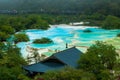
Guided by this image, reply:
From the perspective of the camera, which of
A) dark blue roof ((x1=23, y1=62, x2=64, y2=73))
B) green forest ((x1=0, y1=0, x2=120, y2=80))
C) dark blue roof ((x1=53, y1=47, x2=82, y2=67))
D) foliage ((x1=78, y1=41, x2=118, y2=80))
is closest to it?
green forest ((x1=0, y1=0, x2=120, y2=80))

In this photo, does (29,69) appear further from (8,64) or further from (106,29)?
(106,29)

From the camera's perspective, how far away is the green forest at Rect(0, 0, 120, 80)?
876 centimetres

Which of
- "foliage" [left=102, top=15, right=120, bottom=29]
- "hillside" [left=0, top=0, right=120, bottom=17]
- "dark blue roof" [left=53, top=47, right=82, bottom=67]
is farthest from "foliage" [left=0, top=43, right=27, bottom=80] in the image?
"hillside" [left=0, top=0, right=120, bottom=17]

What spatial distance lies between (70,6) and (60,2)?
2129mm

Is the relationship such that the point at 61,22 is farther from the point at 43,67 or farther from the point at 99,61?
the point at 99,61

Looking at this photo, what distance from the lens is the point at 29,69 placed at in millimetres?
9742

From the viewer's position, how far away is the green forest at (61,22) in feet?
28.7

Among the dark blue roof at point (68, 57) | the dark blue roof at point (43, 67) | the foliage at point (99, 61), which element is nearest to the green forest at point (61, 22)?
the foliage at point (99, 61)

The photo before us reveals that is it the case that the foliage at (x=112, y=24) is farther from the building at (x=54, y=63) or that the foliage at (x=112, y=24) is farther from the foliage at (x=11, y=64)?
the building at (x=54, y=63)

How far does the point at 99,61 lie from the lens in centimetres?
930

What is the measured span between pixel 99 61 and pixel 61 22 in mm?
24798

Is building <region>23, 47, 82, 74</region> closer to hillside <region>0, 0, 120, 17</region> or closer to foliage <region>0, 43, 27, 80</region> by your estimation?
foliage <region>0, 43, 27, 80</region>

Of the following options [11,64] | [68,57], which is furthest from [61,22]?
[11,64]

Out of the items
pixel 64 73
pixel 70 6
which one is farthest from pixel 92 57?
pixel 70 6
